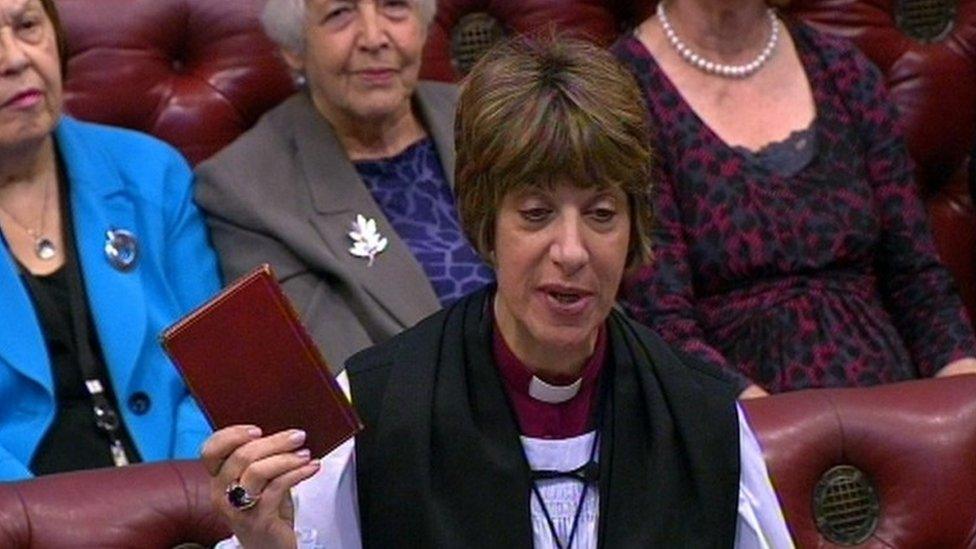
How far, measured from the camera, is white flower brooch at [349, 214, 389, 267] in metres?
2.00

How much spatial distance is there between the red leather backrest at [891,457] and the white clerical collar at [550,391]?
0.24m

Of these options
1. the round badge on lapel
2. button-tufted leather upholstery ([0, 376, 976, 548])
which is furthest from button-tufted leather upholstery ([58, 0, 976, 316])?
button-tufted leather upholstery ([0, 376, 976, 548])

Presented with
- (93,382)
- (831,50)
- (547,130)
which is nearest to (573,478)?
(547,130)

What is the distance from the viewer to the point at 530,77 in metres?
1.39

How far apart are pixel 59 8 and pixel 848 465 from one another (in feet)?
3.12

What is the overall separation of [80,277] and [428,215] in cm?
34

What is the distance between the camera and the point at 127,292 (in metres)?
1.92

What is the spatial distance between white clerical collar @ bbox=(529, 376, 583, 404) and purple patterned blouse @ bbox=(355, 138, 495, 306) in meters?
0.58

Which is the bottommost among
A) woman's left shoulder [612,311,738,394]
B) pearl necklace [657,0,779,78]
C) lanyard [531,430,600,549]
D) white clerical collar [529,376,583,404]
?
lanyard [531,430,600,549]

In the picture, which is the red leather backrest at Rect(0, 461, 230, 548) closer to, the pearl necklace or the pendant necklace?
the pendant necklace

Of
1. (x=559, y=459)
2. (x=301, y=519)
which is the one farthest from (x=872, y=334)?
(x=301, y=519)

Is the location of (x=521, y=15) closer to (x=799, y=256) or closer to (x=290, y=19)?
(x=290, y=19)

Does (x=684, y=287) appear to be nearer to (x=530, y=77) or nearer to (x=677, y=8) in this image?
(x=677, y=8)

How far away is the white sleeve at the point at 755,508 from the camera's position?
4.68 feet
